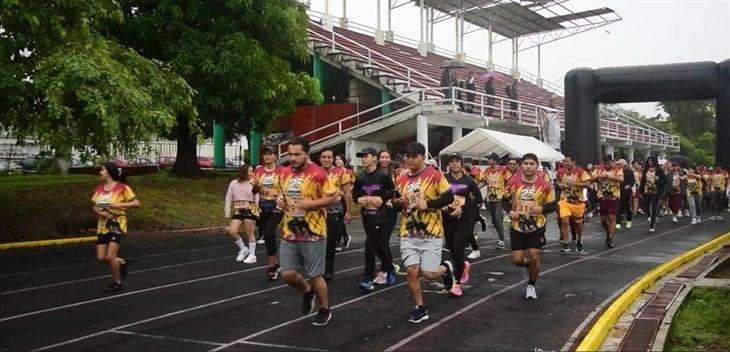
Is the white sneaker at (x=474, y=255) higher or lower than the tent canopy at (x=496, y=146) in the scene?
lower

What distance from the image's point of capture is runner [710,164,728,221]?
2189 centimetres

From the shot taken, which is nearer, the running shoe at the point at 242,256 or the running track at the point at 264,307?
the running track at the point at 264,307

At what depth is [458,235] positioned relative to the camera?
30.7 ft

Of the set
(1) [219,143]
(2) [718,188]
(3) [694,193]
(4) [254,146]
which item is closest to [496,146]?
(3) [694,193]

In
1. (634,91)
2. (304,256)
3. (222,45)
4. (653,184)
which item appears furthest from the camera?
(634,91)

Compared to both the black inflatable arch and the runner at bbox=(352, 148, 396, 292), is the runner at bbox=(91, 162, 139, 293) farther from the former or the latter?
the black inflatable arch

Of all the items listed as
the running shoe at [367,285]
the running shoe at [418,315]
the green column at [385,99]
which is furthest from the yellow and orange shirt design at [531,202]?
the green column at [385,99]

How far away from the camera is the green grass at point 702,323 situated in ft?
22.9

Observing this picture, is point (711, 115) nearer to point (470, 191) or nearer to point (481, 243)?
point (481, 243)

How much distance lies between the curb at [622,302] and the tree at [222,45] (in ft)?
44.1

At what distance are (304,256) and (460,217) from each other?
3034 mm

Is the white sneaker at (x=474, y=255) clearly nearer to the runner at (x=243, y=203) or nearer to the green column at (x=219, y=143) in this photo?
the runner at (x=243, y=203)

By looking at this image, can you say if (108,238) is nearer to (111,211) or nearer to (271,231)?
(111,211)

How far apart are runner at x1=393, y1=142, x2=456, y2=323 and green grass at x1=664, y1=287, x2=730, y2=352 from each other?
2.41 metres
